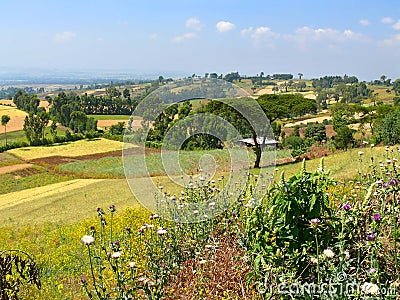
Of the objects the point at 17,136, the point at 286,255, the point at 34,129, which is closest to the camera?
the point at 286,255

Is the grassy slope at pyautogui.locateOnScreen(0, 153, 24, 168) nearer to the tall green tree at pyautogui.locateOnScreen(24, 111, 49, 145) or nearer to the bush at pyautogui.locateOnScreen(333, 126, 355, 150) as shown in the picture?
the tall green tree at pyautogui.locateOnScreen(24, 111, 49, 145)

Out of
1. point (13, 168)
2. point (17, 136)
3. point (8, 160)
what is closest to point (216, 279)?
point (13, 168)

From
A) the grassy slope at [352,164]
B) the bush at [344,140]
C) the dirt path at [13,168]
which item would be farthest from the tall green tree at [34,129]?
the grassy slope at [352,164]

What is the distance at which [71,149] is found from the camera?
57469 millimetres

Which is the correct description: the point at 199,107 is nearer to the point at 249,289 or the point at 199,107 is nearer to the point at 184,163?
the point at 184,163

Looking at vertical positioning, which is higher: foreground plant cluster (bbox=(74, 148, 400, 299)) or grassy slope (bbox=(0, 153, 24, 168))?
foreground plant cluster (bbox=(74, 148, 400, 299))

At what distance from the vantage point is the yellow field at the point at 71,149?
53.8 meters

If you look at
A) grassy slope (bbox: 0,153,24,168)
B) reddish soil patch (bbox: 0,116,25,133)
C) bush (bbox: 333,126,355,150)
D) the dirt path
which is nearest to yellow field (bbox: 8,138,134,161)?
grassy slope (bbox: 0,153,24,168)

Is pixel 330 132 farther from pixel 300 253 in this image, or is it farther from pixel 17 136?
pixel 300 253

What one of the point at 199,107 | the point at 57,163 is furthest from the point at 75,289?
Answer: the point at 57,163

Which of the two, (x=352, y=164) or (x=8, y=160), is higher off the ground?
(x=352, y=164)

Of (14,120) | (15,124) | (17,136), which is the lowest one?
(17,136)

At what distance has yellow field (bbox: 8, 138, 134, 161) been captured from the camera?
A: 177 ft

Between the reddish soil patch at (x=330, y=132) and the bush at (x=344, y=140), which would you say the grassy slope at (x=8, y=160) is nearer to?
the bush at (x=344, y=140)
